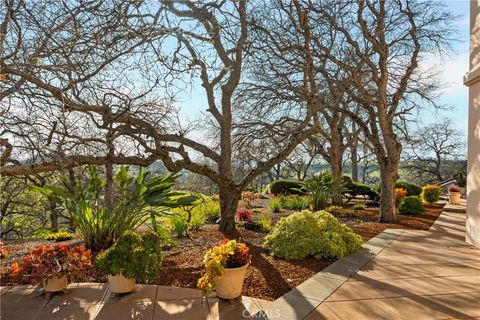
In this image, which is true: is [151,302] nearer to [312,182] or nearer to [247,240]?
[247,240]

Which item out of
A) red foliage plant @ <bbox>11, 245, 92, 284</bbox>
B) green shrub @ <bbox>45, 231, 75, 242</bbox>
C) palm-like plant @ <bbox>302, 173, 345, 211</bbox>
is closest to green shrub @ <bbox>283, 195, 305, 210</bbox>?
palm-like plant @ <bbox>302, 173, 345, 211</bbox>

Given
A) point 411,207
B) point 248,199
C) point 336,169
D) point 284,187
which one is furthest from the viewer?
point 284,187

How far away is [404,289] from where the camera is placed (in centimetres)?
341

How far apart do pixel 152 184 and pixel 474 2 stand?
6.16m

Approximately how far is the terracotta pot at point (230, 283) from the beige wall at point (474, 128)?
4461 mm

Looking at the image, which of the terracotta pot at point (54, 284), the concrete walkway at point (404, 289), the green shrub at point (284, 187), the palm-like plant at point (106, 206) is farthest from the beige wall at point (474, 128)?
the green shrub at point (284, 187)

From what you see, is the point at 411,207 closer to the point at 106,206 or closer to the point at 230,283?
the point at 230,283

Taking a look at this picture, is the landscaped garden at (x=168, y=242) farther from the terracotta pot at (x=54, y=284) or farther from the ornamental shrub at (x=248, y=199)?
the ornamental shrub at (x=248, y=199)

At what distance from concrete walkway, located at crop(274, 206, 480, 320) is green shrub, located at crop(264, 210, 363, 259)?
256 mm

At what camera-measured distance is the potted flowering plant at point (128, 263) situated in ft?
10.4

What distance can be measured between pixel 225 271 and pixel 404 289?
6.32 ft

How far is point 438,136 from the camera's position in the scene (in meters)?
23.4

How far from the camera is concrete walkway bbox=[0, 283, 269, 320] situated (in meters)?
2.89

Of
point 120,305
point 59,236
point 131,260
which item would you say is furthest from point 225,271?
point 59,236
